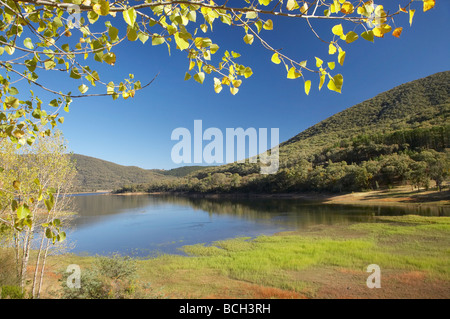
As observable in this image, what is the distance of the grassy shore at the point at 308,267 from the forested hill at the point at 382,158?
30.3 m

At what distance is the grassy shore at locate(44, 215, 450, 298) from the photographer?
9164 millimetres

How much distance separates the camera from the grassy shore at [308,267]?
30.1ft

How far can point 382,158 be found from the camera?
56094 millimetres

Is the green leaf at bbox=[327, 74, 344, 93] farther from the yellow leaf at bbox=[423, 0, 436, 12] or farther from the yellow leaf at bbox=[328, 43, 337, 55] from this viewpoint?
the yellow leaf at bbox=[423, 0, 436, 12]

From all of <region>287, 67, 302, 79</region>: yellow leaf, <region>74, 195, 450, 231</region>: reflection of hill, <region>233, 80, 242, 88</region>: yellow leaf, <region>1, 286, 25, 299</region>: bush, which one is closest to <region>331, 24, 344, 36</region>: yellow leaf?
<region>287, 67, 302, 79</region>: yellow leaf

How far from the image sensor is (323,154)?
78688 millimetres

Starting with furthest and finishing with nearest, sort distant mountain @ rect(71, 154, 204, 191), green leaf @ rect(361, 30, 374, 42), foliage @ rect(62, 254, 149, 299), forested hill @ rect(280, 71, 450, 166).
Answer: distant mountain @ rect(71, 154, 204, 191) → forested hill @ rect(280, 71, 450, 166) → foliage @ rect(62, 254, 149, 299) → green leaf @ rect(361, 30, 374, 42)

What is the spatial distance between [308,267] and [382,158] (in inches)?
2134

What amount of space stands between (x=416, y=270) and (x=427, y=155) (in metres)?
46.9

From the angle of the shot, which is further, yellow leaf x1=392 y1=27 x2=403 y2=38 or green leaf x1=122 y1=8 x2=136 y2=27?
yellow leaf x1=392 y1=27 x2=403 y2=38

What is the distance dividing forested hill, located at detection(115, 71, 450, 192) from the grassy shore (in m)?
30.3
